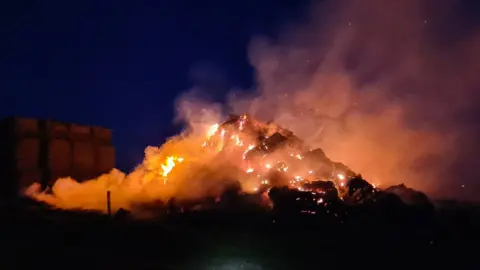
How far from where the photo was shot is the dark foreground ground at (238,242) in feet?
43.4

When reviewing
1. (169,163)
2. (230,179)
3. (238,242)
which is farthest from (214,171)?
(238,242)

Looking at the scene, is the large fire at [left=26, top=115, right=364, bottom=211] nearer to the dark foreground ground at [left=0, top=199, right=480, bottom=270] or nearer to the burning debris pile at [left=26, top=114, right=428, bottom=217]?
the burning debris pile at [left=26, top=114, right=428, bottom=217]

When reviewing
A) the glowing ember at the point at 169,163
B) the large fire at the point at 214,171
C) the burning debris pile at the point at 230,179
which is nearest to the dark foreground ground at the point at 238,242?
the burning debris pile at the point at 230,179

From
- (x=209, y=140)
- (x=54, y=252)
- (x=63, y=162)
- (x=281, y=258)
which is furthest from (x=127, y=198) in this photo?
(x=281, y=258)

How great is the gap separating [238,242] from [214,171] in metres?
7.91

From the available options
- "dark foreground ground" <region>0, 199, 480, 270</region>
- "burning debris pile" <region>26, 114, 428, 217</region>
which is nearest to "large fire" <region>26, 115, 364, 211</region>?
"burning debris pile" <region>26, 114, 428, 217</region>

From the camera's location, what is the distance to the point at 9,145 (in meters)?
24.3

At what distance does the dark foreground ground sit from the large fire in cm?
311

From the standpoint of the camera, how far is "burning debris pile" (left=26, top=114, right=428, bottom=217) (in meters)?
21.0

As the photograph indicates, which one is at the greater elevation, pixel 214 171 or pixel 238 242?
pixel 214 171

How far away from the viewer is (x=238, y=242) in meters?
16.0

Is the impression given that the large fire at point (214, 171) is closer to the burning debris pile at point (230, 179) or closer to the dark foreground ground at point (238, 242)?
the burning debris pile at point (230, 179)

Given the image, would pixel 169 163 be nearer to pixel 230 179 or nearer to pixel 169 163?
pixel 169 163

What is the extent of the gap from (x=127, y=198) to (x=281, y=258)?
39.8 feet
